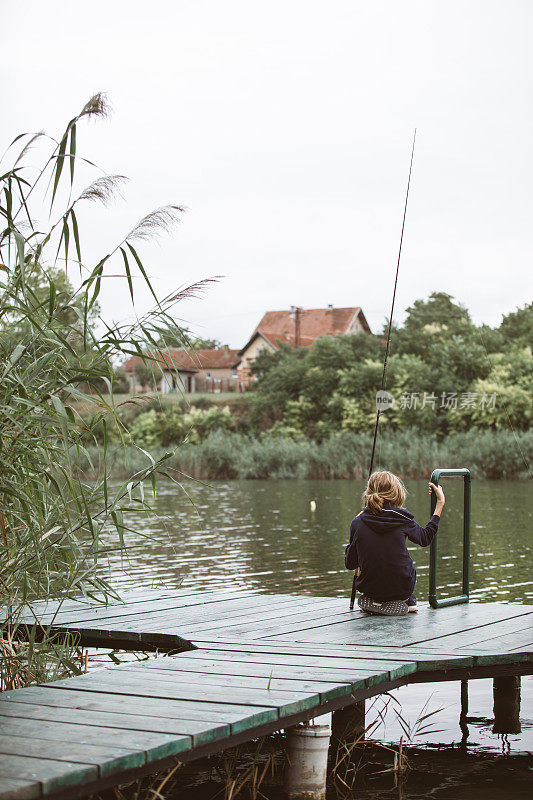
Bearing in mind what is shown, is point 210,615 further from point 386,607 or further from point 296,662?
point 296,662

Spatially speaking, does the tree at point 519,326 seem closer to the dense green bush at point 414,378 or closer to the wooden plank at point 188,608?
the dense green bush at point 414,378

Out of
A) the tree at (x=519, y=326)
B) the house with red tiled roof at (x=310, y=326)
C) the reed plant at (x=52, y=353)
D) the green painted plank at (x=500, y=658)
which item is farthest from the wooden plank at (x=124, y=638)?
the house with red tiled roof at (x=310, y=326)

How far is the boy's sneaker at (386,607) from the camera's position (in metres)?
5.72

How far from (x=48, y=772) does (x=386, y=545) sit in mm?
2967

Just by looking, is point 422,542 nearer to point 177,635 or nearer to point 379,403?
point 379,403

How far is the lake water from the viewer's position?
20.2 feet

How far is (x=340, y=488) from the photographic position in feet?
87.1

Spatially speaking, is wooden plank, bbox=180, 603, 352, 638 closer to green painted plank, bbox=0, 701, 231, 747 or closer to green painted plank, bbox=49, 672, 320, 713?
green painted plank, bbox=49, 672, 320, 713

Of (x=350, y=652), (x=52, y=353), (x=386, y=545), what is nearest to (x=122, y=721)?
(x=52, y=353)

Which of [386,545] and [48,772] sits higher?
[386,545]

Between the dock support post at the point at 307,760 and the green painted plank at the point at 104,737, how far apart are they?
928 millimetres

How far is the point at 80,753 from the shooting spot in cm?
309

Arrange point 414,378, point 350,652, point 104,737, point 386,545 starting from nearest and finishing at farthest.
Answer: point 104,737
point 350,652
point 386,545
point 414,378

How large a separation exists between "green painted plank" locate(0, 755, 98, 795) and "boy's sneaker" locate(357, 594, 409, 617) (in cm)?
301
